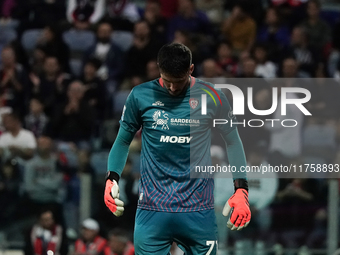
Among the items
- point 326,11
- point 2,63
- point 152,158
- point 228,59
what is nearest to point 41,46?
point 2,63

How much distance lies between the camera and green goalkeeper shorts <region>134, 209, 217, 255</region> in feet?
12.9

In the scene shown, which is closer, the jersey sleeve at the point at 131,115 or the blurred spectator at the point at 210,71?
the jersey sleeve at the point at 131,115

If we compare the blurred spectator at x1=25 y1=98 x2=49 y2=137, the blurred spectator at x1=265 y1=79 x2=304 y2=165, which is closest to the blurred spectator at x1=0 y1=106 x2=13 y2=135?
the blurred spectator at x1=25 y1=98 x2=49 y2=137

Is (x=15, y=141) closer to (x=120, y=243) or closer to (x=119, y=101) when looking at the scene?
(x=119, y=101)

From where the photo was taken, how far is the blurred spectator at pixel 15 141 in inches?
288

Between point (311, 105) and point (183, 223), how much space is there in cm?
400

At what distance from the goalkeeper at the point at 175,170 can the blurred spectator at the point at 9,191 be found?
11.3ft

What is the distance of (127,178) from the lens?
22.9 ft

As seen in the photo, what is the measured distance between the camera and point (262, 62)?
339 inches

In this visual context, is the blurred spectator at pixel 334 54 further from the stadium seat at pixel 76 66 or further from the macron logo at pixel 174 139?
the macron logo at pixel 174 139

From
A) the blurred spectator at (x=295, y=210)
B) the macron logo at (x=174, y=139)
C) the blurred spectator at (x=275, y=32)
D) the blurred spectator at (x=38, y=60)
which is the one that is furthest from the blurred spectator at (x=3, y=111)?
the macron logo at (x=174, y=139)

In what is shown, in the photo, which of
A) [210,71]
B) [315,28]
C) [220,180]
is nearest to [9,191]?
[220,180]

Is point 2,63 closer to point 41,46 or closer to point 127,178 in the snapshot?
point 41,46

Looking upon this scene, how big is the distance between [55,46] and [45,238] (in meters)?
3.35
